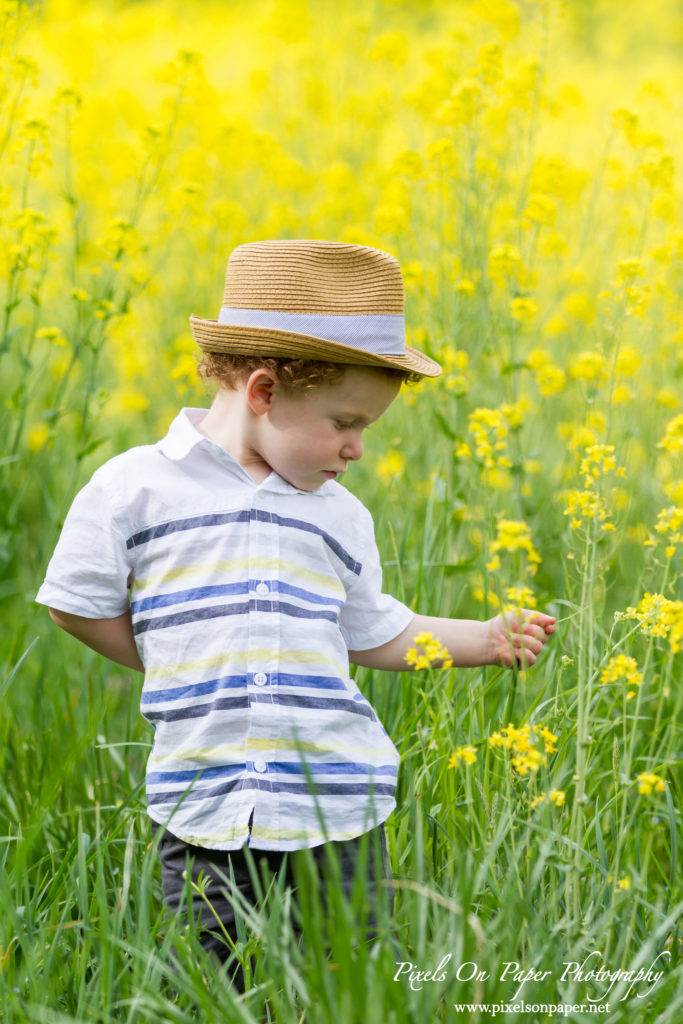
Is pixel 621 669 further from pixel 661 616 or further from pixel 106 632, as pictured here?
pixel 106 632

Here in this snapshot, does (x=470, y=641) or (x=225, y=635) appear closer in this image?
(x=225, y=635)

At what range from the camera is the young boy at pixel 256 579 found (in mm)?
1637

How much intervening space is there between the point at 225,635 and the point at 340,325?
544mm

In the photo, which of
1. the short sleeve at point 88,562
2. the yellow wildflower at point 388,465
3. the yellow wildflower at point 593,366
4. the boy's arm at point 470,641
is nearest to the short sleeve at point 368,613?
the boy's arm at point 470,641

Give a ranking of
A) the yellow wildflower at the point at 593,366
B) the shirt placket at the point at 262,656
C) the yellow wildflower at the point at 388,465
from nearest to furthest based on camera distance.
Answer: the shirt placket at the point at 262,656
the yellow wildflower at the point at 593,366
the yellow wildflower at the point at 388,465

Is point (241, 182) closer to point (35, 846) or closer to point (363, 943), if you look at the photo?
point (35, 846)

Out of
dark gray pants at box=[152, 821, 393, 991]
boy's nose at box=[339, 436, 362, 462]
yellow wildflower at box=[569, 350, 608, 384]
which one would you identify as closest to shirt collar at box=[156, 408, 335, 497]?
boy's nose at box=[339, 436, 362, 462]

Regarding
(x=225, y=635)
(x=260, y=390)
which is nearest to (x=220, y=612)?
(x=225, y=635)

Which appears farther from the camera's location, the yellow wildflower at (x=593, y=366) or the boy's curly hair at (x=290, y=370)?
the yellow wildflower at (x=593, y=366)

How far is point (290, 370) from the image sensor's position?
1683 mm

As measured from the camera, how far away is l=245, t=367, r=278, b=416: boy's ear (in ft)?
5.58

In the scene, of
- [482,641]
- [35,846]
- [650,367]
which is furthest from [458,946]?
[650,367]

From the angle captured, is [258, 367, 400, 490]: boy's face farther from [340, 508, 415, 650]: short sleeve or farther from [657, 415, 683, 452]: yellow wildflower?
[657, 415, 683, 452]: yellow wildflower

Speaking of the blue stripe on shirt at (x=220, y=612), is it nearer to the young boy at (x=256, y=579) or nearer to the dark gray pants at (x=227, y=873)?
the young boy at (x=256, y=579)
